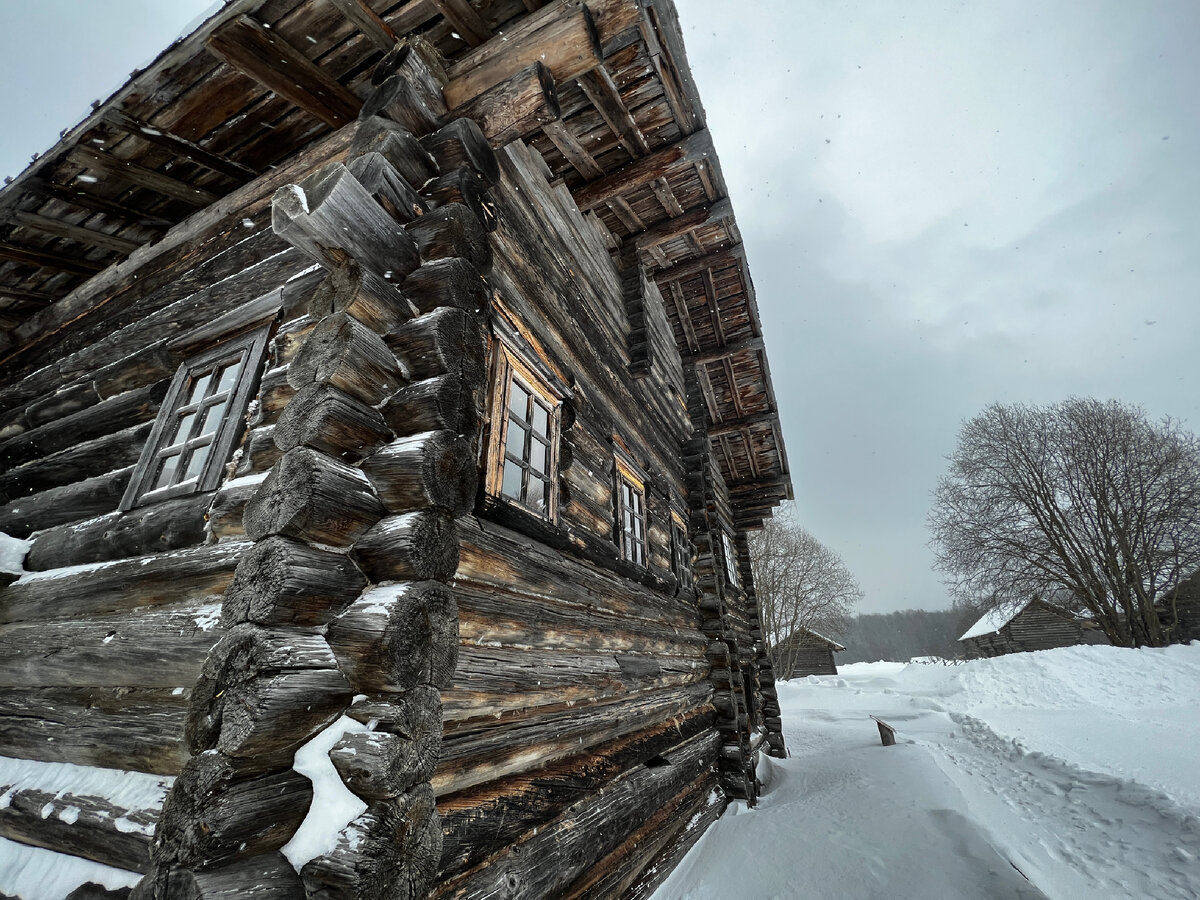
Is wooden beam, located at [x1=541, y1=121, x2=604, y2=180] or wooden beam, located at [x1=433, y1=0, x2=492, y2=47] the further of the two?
wooden beam, located at [x1=541, y1=121, x2=604, y2=180]

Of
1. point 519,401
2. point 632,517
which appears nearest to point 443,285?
point 519,401

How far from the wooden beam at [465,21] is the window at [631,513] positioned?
10.5ft

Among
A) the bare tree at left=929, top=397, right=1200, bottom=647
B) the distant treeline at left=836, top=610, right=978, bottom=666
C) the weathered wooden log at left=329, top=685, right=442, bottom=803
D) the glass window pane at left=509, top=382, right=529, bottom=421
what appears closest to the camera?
the weathered wooden log at left=329, top=685, right=442, bottom=803

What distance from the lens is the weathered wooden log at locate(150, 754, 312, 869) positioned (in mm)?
1334

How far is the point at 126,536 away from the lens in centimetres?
262

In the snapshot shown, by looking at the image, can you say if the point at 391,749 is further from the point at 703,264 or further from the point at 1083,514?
the point at 1083,514

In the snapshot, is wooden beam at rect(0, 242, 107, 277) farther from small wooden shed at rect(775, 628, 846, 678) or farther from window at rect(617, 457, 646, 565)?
small wooden shed at rect(775, 628, 846, 678)

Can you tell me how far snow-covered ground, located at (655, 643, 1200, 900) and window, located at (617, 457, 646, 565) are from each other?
8.65 ft

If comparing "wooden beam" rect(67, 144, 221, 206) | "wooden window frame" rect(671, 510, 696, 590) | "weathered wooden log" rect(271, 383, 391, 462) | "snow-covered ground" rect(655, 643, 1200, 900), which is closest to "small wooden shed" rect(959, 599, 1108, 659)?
"snow-covered ground" rect(655, 643, 1200, 900)

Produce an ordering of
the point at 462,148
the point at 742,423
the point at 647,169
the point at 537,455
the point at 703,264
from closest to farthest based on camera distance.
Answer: the point at 462,148, the point at 537,455, the point at 647,169, the point at 703,264, the point at 742,423

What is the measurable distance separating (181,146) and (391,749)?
4308 mm

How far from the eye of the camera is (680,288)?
7230mm

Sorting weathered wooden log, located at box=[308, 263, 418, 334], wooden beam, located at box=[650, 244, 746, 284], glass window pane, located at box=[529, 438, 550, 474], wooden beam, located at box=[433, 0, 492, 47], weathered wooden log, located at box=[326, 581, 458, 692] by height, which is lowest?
weathered wooden log, located at box=[326, 581, 458, 692]

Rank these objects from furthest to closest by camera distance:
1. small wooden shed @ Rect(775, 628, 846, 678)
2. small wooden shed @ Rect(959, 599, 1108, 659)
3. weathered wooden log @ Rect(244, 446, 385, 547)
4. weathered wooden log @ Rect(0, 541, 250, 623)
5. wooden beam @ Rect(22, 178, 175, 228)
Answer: small wooden shed @ Rect(775, 628, 846, 678), small wooden shed @ Rect(959, 599, 1108, 659), wooden beam @ Rect(22, 178, 175, 228), weathered wooden log @ Rect(0, 541, 250, 623), weathered wooden log @ Rect(244, 446, 385, 547)
